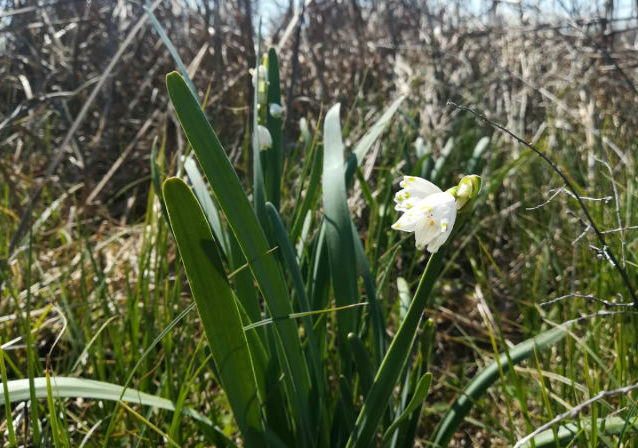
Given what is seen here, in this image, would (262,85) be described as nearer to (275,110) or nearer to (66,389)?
(275,110)

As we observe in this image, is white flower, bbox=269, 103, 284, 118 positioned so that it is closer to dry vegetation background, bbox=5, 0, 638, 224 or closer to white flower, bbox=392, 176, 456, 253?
white flower, bbox=392, 176, 456, 253

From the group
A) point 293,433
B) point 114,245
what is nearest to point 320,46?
point 114,245

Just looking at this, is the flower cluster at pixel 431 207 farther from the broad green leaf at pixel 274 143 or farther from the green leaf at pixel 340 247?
the broad green leaf at pixel 274 143

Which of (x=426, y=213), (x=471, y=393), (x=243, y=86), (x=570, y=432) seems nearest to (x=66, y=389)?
(x=426, y=213)

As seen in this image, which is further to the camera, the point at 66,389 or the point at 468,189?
the point at 66,389

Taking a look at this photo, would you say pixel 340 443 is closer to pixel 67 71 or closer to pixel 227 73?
pixel 227 73

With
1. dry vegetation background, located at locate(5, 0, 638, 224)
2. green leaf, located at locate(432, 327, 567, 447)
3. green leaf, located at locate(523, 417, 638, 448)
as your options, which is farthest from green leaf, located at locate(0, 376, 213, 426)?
dry vegetation background, located at locate(5, 0, 638, 224)

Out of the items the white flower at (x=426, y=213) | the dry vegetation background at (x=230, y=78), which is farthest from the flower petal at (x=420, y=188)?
the dry vegetation background at (x=230, y=78)
